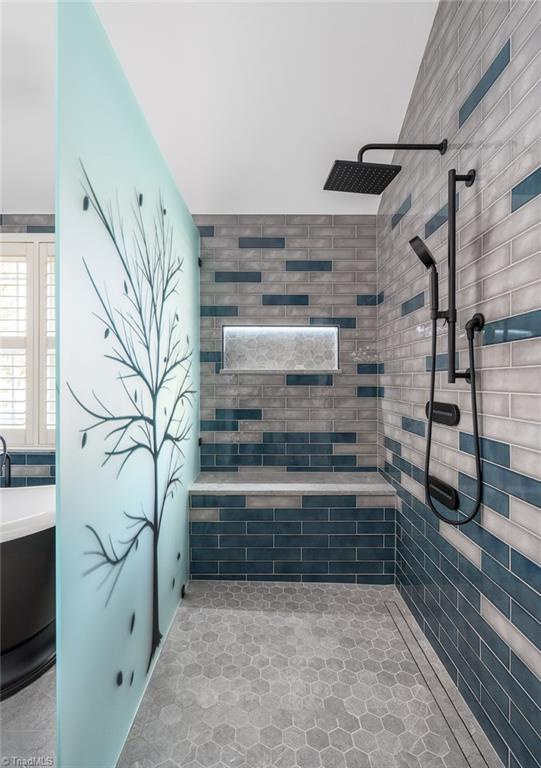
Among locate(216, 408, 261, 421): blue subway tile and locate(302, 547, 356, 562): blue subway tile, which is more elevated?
locate(216, 408, 261, 421): blue subway tile

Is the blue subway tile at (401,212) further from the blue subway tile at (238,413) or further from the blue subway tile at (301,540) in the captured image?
the blue subway tile at (301,540)

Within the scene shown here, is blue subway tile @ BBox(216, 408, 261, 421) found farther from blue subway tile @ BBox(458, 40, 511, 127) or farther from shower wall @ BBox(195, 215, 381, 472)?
blue subway tile @ BBox(458, 40, 511, 127)

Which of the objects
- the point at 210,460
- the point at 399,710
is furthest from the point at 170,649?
the point at 210,460

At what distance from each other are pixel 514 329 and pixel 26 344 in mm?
2914

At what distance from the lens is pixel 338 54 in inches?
80.0

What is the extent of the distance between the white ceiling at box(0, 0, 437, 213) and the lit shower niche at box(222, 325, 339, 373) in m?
0.97

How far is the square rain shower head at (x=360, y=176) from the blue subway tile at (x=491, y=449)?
1207 mm

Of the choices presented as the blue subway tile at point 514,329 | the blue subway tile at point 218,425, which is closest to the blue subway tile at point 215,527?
the blue subway tile at point 218,425

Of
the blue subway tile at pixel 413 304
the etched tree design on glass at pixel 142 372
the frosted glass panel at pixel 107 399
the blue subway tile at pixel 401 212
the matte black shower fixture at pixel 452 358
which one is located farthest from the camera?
the blue subway tile at pixel 401 212

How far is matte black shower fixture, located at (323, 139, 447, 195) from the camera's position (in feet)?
5.93

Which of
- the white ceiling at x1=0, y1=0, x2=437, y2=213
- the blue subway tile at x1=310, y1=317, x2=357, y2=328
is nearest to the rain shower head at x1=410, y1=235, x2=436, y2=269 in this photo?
the white ceiling at x1=0, y1=0, x2=437, y2=213

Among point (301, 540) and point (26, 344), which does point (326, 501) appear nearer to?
point (301, 540)

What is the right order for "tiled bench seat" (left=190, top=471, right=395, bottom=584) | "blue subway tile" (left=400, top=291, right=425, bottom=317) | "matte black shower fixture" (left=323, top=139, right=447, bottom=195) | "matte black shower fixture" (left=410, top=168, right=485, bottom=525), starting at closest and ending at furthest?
"matte black shower fixture" (left=410, top=168, right=485, bottom=525), "matte black shower fixture" (left=323, top=139, right=447, bottom=195), "blue subway tile" (left=400, top=291, right=425, bottom=317), "tiled bench seat" (left=190, top=471, right=395, bottom=584)

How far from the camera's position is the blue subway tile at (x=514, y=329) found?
114 cm
